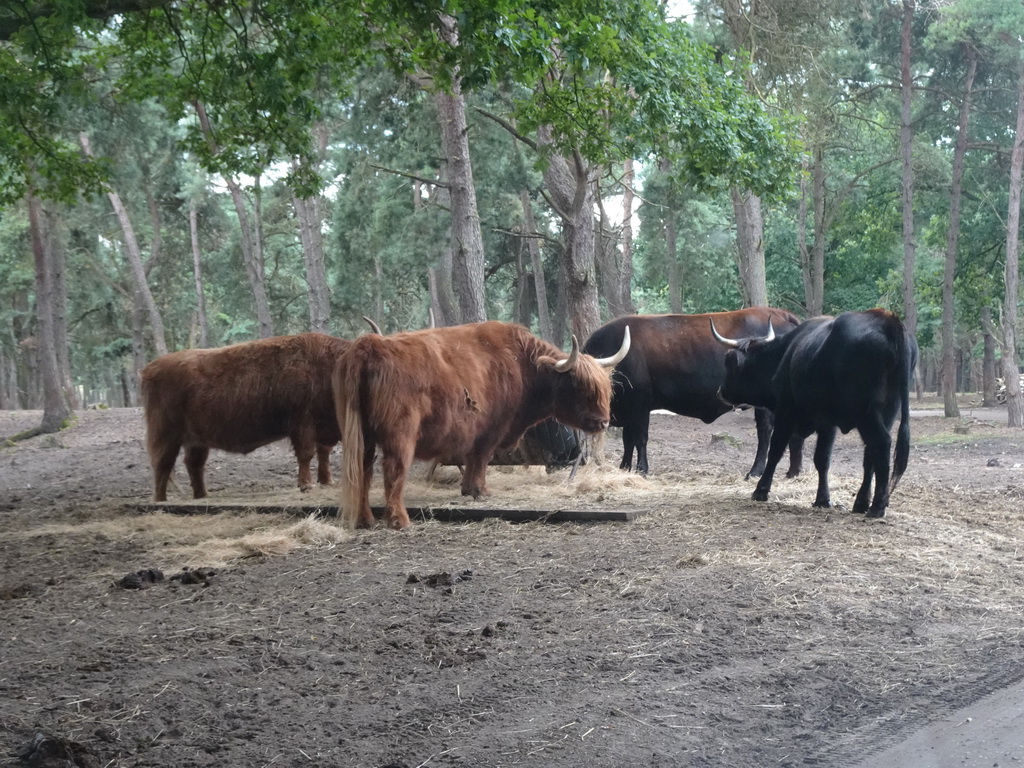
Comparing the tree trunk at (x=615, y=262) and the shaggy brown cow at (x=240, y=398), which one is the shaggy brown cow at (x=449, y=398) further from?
the tree trunk at (x=615, y=262)

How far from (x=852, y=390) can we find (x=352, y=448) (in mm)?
4201

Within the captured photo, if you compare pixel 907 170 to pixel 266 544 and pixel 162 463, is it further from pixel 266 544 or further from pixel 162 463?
pixel 266 544

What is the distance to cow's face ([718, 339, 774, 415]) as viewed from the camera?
34.9ft

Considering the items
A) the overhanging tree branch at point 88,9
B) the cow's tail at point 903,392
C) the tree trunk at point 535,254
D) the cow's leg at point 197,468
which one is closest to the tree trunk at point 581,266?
the cow's leg at point 197,468

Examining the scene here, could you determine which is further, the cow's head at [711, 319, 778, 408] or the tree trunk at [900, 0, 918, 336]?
the tree trunk at [900, 0, 918, 336]

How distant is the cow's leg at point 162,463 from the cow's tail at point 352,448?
2.75 metres

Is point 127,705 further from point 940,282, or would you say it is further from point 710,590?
point 940,282

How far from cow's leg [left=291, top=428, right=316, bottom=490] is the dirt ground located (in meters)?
0.86

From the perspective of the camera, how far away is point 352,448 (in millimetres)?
8344

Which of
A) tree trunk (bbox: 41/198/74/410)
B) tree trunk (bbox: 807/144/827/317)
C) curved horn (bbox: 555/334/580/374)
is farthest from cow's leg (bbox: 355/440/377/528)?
tree trunk (bbox: 807/144/827/317)

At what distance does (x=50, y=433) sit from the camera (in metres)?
21.6

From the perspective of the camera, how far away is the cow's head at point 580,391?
9.77 m

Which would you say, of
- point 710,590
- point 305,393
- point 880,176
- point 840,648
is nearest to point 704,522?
point 710,590

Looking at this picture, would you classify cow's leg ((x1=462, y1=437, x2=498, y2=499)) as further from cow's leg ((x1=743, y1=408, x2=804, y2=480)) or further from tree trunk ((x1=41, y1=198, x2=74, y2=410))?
tree trunk ((x1=41, y1=198, x2=74, y2=410))
